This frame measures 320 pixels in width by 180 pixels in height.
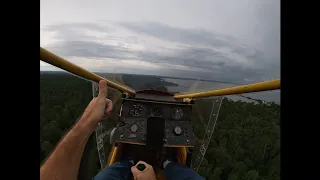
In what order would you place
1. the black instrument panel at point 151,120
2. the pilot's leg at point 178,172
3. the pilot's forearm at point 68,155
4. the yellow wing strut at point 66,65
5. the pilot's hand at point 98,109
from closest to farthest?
the yellow wing strut at point 66,65 → the pilot's forearm at point 68,155 → the pilot's hand at point 98,109 → the pilot's leg at point 178,172 → the black instrument panel at point 151,120

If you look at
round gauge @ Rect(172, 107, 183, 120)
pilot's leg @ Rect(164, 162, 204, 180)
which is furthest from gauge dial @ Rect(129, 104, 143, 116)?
pilot's leg @ Rect(164, 162, 204, 180)

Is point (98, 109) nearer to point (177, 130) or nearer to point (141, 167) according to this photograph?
point (141, 167)

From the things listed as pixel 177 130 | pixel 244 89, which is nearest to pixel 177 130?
→ pixel 177 130

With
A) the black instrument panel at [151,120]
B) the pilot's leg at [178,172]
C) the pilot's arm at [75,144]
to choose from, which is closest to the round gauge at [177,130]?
the black instrument panel at [151,120]

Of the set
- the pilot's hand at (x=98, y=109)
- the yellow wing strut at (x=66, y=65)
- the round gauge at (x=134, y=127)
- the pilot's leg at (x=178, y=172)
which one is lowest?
the pilot's leg at (x=178, y=172)

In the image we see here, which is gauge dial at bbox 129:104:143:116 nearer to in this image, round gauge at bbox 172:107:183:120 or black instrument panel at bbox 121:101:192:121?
black instrument panel at bbox 121:101:192:121

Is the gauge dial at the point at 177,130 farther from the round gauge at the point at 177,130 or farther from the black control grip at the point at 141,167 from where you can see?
the black control grip at the point at 141,167
